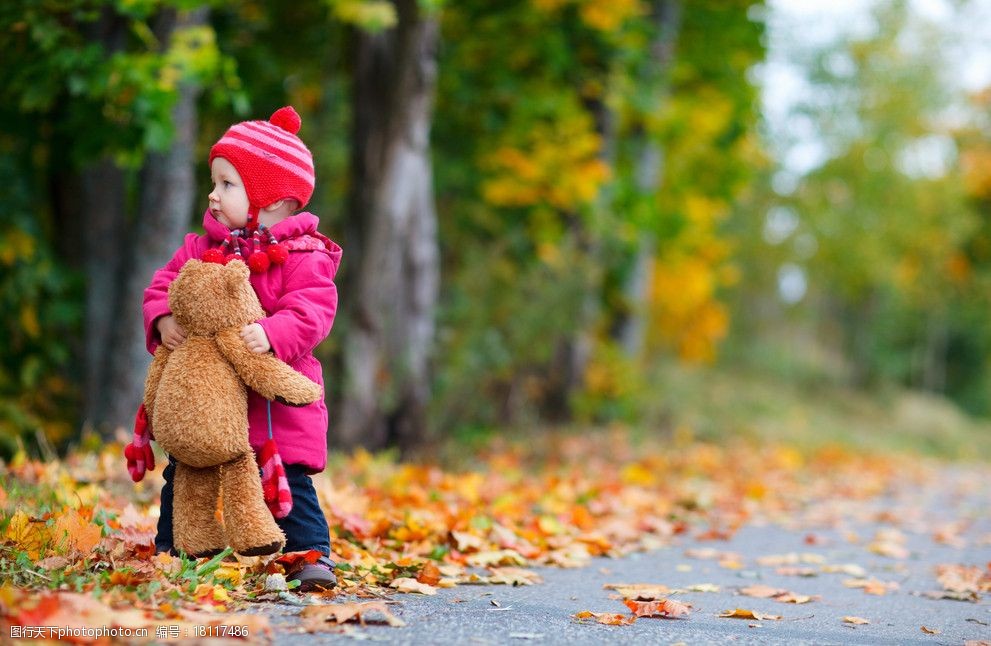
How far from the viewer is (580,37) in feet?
40.6

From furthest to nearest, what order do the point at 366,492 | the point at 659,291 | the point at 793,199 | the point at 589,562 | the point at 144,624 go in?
the point at 793,199, the point at 659,291, the point at 366,492, the point at 589,562, the point at 144,624

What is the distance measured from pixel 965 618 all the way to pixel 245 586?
9.15ft

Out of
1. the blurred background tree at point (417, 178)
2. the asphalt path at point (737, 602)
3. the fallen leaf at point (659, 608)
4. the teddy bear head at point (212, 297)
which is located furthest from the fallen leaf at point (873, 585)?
the blurred background tree at point (417, 178)

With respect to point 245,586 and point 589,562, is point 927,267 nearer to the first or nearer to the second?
point 589,562

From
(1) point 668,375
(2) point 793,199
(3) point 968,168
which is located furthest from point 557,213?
(3) point 968,168

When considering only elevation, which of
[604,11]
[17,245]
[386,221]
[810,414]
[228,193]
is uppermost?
[604,11]

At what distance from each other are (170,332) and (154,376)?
0.16 metres

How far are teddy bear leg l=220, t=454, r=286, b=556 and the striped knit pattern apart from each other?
0.03 meters

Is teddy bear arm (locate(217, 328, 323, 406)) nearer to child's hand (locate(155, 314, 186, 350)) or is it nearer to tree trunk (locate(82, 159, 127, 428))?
child's hand (locate(155, 314, 186, 350))

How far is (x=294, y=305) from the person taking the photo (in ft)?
11.7

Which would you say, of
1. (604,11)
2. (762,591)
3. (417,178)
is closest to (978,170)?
(604,11)

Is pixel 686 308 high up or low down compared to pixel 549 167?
down

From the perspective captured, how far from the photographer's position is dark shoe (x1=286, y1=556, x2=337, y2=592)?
143 inches

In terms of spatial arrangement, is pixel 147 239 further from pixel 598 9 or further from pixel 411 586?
pixel 598 9
